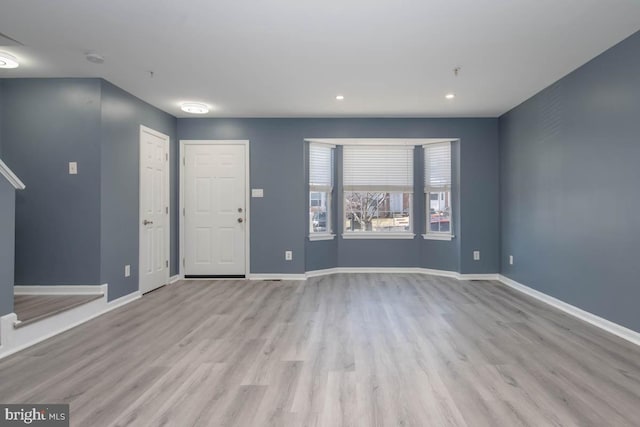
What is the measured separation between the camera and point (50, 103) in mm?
3699

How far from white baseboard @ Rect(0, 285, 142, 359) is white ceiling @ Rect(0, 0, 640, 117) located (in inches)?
92.0

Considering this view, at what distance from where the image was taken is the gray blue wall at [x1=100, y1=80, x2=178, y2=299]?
3.76 meters

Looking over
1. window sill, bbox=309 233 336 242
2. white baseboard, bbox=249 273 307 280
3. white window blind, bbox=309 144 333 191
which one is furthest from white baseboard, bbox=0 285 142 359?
white window blind, bbox=309 144 333 191

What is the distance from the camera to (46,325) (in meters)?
2.98

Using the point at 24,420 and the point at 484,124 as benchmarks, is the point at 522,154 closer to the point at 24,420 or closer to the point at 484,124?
the point at 484,124

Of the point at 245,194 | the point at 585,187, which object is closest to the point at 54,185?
the point at 245,194

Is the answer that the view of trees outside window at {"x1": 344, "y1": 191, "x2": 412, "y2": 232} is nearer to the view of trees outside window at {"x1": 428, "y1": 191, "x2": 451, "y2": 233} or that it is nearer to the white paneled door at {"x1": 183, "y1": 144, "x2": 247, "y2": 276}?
the view of trees outside window at {"x1": 428, "y1": 191, "x2": 451, "y2": 233}

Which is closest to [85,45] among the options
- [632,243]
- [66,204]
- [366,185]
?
[66,204]

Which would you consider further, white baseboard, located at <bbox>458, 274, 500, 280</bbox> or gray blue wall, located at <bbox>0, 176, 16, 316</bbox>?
white baseboard, located at <bbox>458, 274, 500, 280</bbox>

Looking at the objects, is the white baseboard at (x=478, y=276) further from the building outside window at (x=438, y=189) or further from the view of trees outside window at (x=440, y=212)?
the view of trees outside window at (x=440, y=212)

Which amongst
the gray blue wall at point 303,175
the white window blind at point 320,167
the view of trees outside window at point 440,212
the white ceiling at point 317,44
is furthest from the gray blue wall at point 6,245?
the view of trees outside window at point 440,212

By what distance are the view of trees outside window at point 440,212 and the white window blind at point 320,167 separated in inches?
69.1

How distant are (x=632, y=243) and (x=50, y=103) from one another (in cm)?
580

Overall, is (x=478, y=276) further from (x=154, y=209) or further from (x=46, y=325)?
(x=46, y=325)
